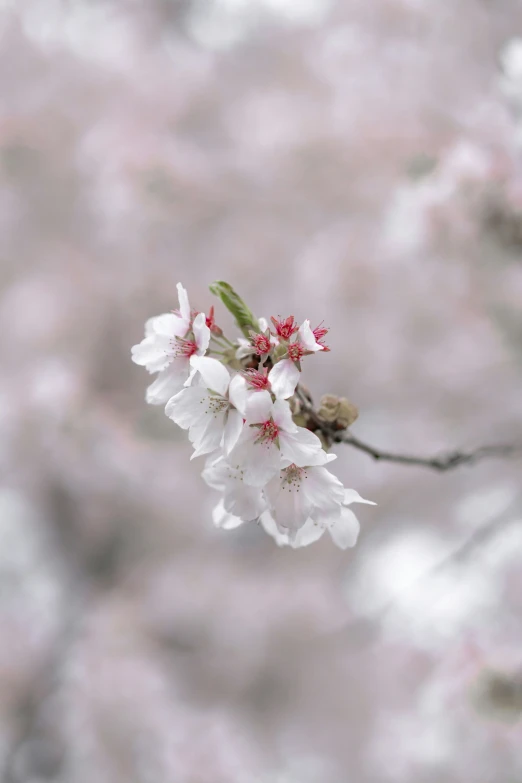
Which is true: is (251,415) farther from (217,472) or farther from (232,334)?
(232,334)

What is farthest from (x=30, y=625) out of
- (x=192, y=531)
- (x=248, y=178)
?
(x=248, y=178)

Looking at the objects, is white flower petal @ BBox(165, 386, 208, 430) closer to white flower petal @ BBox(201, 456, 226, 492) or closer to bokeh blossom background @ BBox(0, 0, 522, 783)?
white flower petal @ BBox(201, 456, 226, 492)

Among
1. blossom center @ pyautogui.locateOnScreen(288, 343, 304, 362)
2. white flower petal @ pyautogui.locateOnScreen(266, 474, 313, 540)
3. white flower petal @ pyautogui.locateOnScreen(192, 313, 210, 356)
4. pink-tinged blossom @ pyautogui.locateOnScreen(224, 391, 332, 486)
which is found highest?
white flower petal @ pyautogui.locateOnScreen(192, 313, 210, 356)

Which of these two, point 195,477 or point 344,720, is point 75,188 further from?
point 344,720

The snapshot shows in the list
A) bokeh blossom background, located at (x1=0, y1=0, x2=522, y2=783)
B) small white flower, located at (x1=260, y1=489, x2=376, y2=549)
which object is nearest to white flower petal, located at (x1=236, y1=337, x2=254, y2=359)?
small white flower, located at (x1=260, y1=489, x2=376, y2=549)

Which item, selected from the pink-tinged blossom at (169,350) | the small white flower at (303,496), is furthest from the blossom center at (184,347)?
the small white flower at (303,496)

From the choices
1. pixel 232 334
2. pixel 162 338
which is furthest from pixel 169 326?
pixel 232 334

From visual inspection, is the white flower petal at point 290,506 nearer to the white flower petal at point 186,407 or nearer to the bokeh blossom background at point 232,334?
the white flower petal at point 186,407
